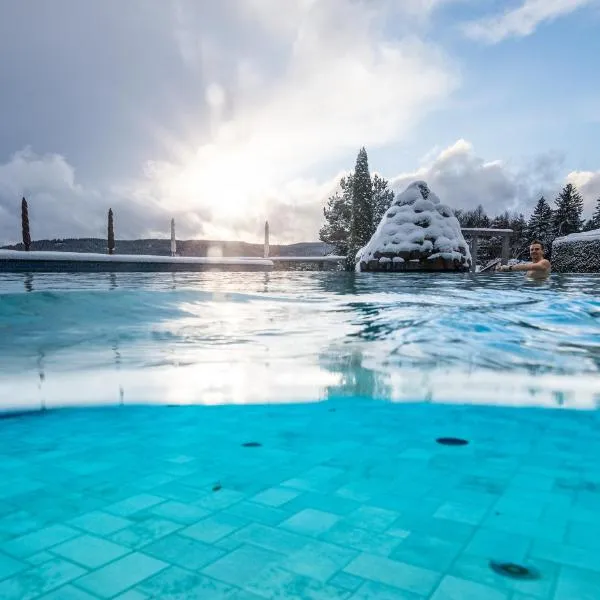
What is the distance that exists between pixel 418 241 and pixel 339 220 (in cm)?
1868

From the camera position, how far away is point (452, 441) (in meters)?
2.73

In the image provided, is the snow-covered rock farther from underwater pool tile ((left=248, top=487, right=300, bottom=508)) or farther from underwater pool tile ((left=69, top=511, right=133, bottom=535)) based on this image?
underwater pool tile ((left=69, top=511, right=133, bottom=535))

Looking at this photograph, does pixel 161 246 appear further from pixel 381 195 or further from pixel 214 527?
pixel 214 527

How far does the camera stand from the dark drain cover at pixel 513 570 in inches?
55.7

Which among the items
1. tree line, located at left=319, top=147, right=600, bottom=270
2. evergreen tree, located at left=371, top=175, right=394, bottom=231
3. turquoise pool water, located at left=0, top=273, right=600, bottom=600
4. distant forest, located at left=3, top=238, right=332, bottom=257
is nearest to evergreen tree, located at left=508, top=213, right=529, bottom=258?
tree line, located at left=319, top=147, right=600, bottom=270

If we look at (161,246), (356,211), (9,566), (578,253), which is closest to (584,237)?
(578,253)

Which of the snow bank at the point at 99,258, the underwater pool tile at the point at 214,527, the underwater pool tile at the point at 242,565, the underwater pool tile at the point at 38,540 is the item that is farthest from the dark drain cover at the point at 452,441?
the snow bank at the point at 99,258

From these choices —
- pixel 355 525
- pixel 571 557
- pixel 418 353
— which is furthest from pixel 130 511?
pixel 418 353

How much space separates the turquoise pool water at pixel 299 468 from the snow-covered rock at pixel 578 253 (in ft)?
52.9

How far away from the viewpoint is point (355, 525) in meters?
1.72

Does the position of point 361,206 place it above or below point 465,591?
above

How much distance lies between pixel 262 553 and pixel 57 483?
109 centimetres

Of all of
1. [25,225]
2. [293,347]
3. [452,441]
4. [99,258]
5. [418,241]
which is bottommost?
[452,441]

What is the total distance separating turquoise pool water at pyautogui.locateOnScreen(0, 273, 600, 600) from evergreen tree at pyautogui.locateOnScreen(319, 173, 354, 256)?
1247 inches
